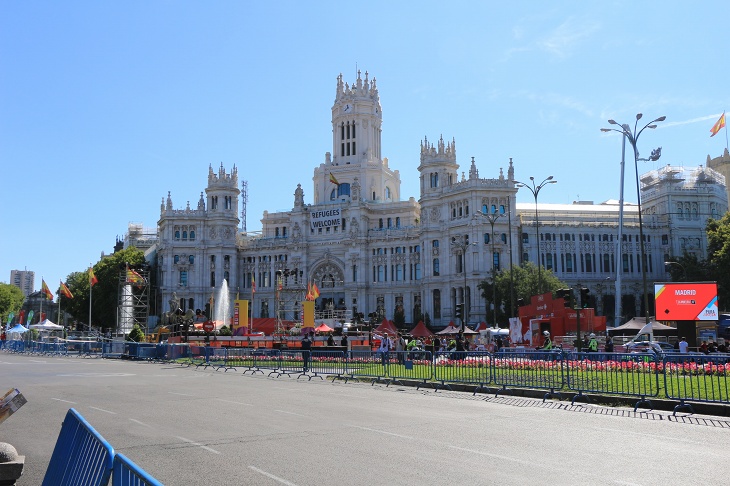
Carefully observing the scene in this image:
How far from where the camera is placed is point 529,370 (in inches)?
870

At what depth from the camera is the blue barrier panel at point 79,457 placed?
18.9ft

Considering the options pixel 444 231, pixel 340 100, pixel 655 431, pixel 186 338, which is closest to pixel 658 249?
pixel 444 231

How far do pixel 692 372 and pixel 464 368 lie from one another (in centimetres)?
831

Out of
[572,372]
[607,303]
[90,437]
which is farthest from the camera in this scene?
[607,303]

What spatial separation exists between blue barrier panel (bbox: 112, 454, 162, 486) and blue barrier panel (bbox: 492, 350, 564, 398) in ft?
56.6

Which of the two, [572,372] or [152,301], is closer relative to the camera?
[572,372]

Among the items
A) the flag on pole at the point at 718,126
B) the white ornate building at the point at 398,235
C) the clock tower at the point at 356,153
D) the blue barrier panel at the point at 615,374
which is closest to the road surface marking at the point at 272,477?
the blue barrier panel at the point at 615,374

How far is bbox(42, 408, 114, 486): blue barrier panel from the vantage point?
18.9 ft

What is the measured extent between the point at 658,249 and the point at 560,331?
181ft

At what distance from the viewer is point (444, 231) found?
90000mm

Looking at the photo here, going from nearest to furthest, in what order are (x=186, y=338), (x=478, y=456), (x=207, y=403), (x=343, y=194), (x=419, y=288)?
(x=478, y=456) → (x=207, y=403) → (x=186, y=338) → (x=419, y=288) → (x=343, y=194)

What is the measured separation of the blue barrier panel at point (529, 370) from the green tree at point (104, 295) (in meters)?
84.4

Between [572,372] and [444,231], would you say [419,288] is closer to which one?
[444,231]

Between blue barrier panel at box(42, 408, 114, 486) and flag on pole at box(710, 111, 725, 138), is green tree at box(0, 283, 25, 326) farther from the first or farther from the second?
blue barrier panel at box(42, 408, 114, 486)
